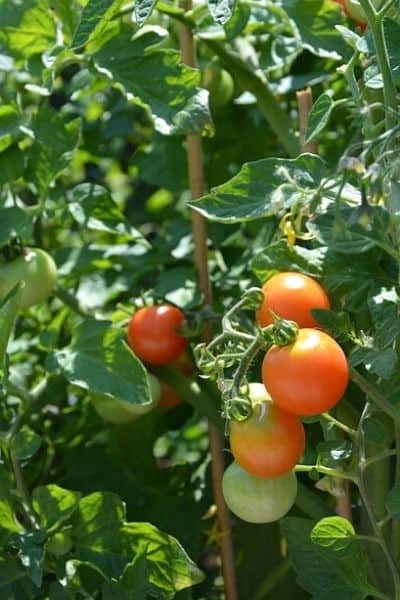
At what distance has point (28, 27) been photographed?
132cm

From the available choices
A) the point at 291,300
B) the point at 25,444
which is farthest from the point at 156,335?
the point at 291,300

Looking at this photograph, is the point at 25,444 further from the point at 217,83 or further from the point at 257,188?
the point at 217,83

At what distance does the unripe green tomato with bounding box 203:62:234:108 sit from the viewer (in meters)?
1.42

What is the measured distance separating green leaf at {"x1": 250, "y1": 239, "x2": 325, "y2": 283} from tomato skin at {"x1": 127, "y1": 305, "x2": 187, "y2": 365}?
0.64ft

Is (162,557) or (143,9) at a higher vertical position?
(143,9)

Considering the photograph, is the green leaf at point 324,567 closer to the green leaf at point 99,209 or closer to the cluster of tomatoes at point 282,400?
the cluster of tomatoes at point 282,400

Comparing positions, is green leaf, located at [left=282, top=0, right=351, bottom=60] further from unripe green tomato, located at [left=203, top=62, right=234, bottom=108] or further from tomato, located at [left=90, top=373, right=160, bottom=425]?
tomato, located at [left=90, top=373, right=160, bottom=425]

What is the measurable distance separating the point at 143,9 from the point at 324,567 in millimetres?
556

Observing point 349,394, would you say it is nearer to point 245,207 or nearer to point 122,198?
point 245,207

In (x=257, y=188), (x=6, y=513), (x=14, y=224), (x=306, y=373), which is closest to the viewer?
(x=306, y=373)

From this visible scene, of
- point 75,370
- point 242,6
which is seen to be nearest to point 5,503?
point 75,370

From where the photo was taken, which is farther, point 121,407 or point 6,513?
point 121,407

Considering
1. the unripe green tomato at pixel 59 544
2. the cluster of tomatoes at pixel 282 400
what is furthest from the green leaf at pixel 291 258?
the unripe green tomato at pixel 59 544

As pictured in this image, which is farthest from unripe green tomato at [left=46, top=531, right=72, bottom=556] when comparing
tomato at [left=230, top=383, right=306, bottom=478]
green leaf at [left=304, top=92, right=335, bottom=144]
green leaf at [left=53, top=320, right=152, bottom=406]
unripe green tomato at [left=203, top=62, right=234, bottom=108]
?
unripe green tomato at [left=203, top=62, right=234, bottom=108]
